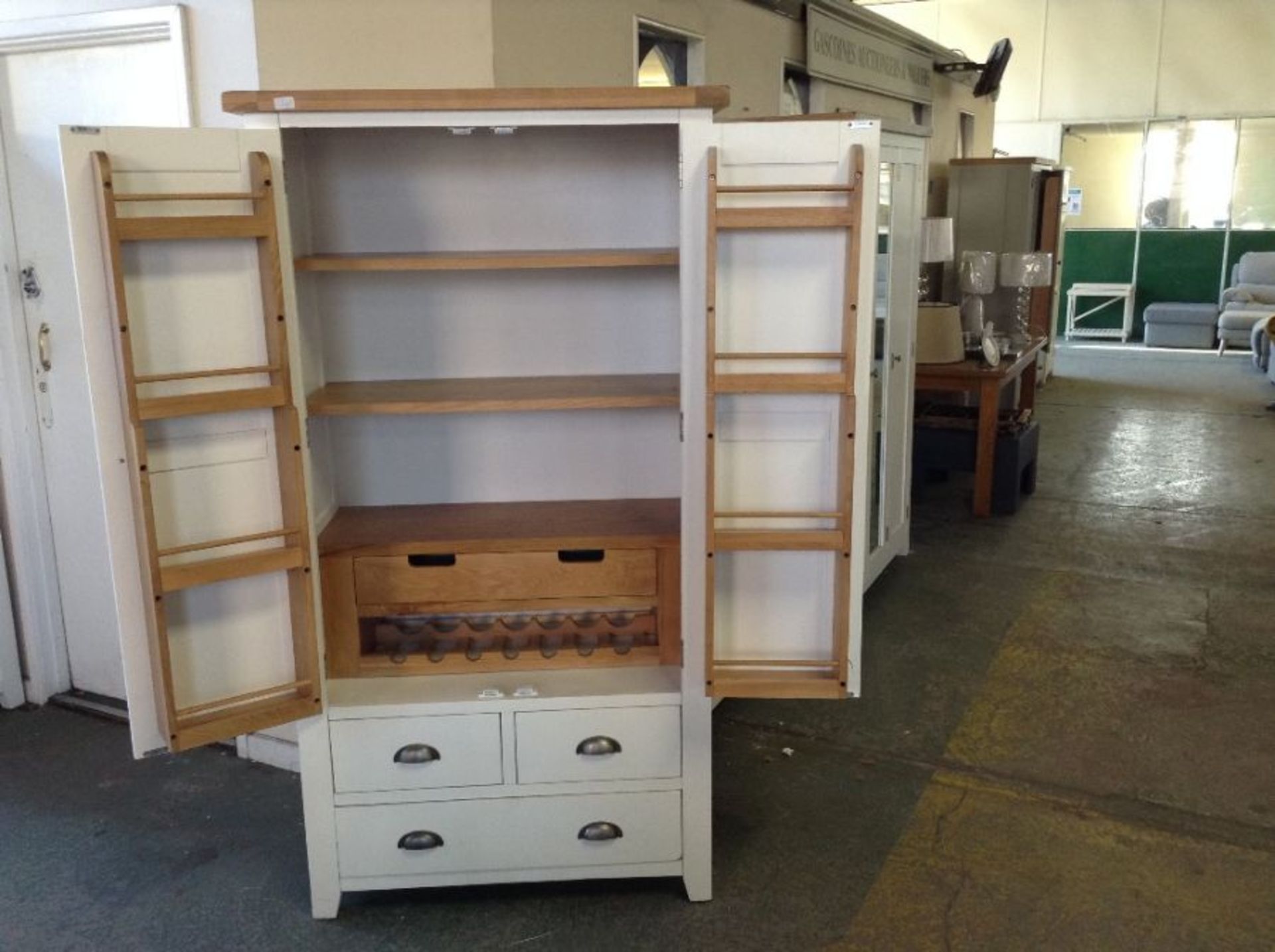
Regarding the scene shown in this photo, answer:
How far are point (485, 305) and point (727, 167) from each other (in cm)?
89

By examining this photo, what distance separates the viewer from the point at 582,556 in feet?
8.84

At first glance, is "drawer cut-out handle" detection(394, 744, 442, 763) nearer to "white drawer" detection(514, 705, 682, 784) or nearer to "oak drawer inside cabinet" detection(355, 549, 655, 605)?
"white drawer" detection(514, 705, 682, 784)

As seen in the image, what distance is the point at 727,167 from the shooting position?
2273 millimetres

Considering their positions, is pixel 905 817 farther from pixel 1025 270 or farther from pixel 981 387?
pixel 1025 270

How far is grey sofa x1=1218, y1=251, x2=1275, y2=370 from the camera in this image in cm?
1094

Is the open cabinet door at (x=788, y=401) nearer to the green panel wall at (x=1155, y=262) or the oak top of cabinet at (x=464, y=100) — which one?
the oak top of cabinet at (x=464, y=100)

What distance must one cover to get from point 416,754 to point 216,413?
3.01ft

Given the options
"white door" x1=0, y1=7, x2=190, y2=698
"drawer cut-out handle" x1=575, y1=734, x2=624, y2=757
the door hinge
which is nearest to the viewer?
"drawer cut-out handle" x1=575, y1=734, x2=624, y2=757

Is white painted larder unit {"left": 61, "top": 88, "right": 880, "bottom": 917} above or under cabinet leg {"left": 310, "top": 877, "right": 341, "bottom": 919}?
above

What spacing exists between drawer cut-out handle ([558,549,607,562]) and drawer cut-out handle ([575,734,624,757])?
423 mm

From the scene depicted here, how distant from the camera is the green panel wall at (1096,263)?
480 inches

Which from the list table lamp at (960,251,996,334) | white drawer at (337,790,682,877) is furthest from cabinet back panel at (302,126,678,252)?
table lamp at (960,251,996,334)

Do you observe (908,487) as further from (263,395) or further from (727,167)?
(263,395)

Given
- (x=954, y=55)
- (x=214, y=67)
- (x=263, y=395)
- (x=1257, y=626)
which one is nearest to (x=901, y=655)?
(x=1257, y=626)
